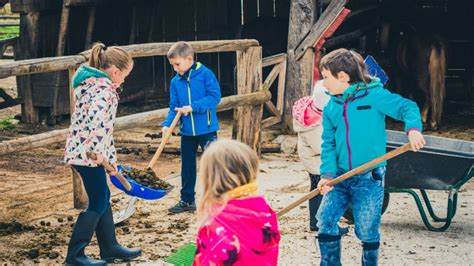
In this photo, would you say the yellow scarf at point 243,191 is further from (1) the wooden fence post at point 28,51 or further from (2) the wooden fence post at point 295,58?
(1) the wooden fence post at point 28,51

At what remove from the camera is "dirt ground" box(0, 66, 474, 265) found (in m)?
5.96

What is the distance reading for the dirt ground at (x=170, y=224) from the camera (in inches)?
235

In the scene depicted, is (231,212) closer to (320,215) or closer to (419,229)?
(320,215)

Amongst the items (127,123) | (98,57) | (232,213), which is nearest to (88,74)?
(98,57)

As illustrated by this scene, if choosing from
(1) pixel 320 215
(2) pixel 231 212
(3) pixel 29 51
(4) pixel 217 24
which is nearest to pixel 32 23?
(3) pixel 29 51

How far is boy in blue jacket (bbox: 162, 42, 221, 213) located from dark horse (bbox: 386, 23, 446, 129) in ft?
18.2

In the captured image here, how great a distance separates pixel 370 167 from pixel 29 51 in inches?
320

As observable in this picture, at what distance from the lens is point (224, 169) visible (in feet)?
10.5

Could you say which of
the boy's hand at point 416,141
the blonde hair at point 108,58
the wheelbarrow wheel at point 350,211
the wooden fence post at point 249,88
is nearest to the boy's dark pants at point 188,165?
the wheelbarrow wheel at point 350,211

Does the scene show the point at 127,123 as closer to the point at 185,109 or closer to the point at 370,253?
the point at 185,109

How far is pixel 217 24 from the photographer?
50.4 ft

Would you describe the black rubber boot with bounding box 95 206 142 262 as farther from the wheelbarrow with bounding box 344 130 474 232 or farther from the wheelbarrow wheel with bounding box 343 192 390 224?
the wheelbarrow with bounding box 344 130 474 232

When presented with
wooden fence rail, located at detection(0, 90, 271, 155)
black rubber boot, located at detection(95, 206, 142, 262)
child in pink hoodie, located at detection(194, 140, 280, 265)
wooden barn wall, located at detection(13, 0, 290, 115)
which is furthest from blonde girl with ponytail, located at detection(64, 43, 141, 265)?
wooden barn wall, located at detection(13, 0, 290, 115)

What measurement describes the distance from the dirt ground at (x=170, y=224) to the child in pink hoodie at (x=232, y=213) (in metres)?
2.45
